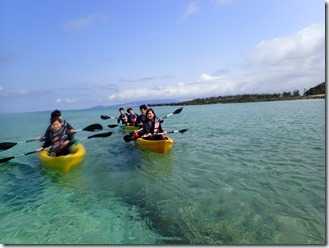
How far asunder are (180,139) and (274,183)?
27.5 ft

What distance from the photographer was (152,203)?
237 inches

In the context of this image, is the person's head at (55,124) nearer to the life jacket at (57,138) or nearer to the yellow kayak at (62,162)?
the life jacket at (57,138)

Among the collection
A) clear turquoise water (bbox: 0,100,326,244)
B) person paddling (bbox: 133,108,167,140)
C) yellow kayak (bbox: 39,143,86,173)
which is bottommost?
clear turquoise water (bbox: 0,100,326,244)

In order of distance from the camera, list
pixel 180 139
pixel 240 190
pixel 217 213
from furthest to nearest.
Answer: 1. pixel 180 139
2. pixel 240 190
3. pixel 217 213

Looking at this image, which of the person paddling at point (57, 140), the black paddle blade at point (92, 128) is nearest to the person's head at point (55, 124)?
the person paddling at point (57, 140)

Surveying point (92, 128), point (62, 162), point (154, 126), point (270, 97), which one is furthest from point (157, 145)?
point (270, 97)

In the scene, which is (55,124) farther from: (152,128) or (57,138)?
(152,128)

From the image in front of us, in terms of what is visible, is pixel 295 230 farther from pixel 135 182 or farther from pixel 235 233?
pixel 135 182

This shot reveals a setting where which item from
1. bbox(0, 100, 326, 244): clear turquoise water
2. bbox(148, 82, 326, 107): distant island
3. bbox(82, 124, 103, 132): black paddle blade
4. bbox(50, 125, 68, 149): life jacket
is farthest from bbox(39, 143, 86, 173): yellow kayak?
bbox(148, 82, 326, 107): distant island

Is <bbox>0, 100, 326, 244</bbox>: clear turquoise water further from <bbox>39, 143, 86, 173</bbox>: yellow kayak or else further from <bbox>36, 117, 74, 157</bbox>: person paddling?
<bbox>36, 117, 74, 157</bbox>: person paddling

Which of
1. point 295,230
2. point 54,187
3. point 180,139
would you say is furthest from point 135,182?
point 180,139

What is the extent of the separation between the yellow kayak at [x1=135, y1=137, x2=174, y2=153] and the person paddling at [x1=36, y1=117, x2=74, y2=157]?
2984mm

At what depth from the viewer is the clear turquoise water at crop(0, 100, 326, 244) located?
4703mm

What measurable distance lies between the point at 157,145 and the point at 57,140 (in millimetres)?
3891
